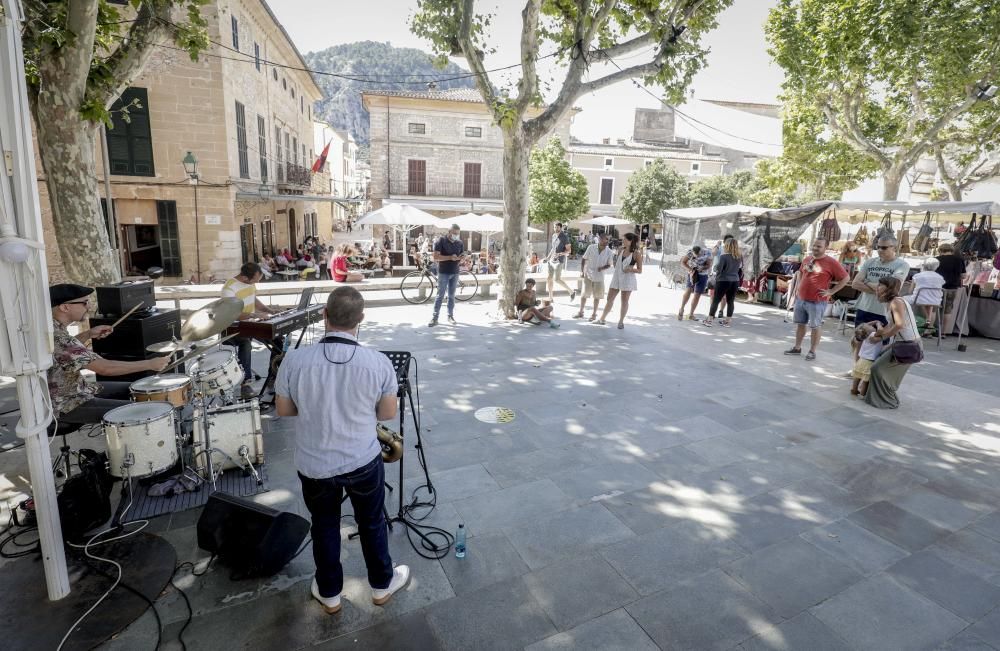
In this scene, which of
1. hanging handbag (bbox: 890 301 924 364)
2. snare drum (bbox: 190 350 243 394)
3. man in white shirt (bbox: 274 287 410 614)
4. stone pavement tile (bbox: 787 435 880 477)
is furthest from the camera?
hanging handbag (bbox: 890 301 924 364)

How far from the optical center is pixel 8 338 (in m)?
2.42

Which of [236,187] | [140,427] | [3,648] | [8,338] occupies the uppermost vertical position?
[236,187]

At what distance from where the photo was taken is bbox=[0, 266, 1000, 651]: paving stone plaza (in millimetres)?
2711

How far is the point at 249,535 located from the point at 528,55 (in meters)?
8.24

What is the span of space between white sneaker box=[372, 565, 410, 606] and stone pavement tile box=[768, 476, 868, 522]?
275 centimetres

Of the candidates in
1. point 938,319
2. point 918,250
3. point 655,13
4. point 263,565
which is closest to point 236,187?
point 655,13

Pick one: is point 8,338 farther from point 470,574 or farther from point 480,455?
point 480,455

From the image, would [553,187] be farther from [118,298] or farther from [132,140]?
[118,298]

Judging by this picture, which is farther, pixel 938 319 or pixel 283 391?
pixel 938 319

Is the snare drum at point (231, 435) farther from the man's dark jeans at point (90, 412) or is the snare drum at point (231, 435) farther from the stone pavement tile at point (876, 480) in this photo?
the stone pavement tile at point (876, 480)

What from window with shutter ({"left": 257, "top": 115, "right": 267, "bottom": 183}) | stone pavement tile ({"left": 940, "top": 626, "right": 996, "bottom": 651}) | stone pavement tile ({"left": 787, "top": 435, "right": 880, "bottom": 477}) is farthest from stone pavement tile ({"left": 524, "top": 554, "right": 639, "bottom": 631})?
window with shutter ({"left": 257, "top": 115, "right": 267, "bottom": 183})

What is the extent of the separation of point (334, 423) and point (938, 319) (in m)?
10.4

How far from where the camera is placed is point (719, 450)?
4.73 metres

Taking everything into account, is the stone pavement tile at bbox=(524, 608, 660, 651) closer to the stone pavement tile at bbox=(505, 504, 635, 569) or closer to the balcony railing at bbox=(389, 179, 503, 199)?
the stone pavement tile at bbox=(505, 504, 635, 569)
